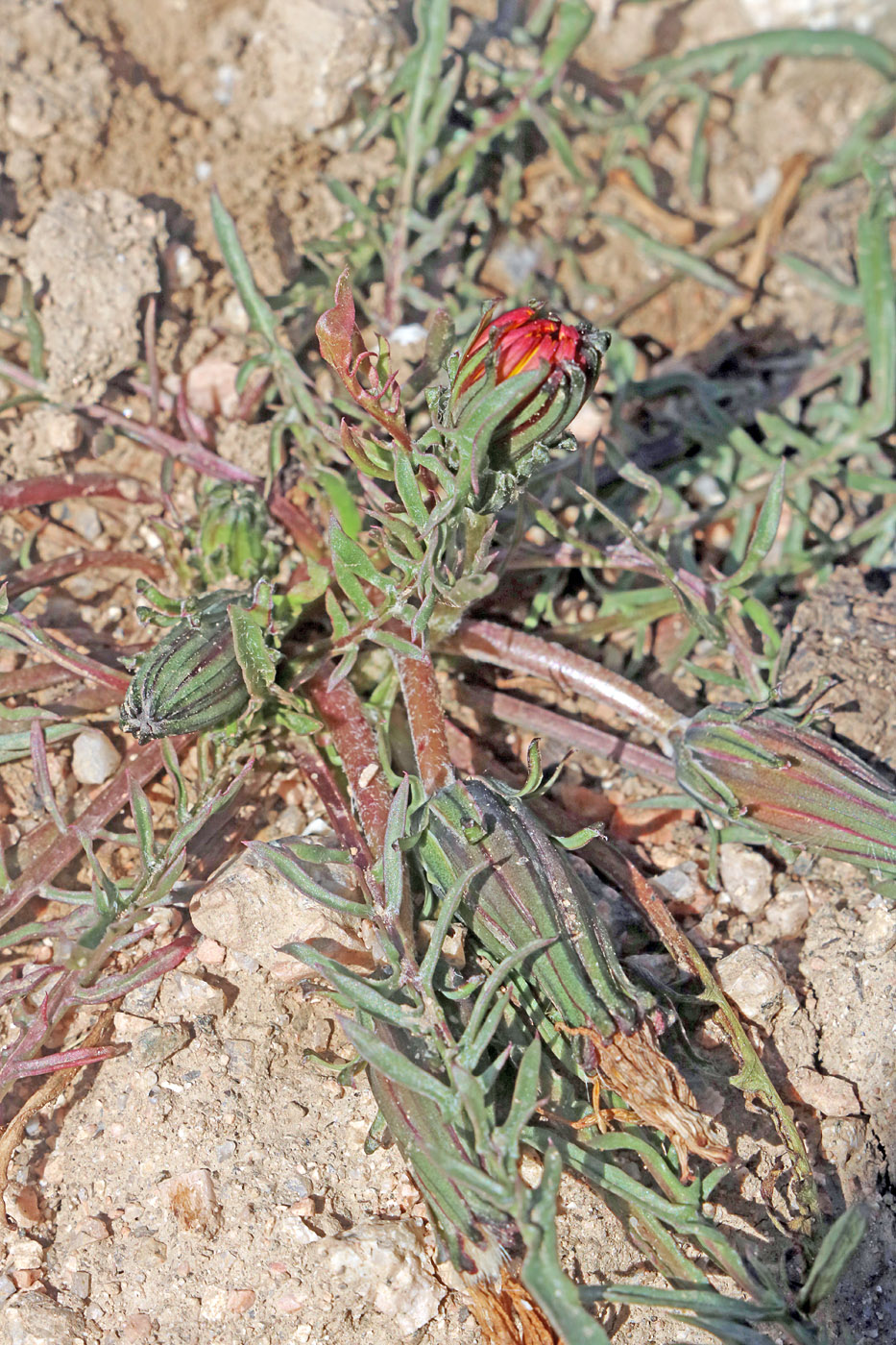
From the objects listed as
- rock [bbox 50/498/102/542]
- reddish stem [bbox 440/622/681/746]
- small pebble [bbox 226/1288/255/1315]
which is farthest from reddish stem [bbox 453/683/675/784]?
small pebble [bbox 226/1288/255/1315]

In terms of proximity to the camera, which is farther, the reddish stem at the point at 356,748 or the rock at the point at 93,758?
the rock at the point at 93,758

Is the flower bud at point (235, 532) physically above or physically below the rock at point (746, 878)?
above

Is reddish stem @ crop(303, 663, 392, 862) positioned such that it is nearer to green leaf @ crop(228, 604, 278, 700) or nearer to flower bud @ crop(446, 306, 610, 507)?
green leaf @ crop(228, 604, 278, 700)

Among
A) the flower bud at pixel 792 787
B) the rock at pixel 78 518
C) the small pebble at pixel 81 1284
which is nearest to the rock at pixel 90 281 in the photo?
the rock at pixel 78 518

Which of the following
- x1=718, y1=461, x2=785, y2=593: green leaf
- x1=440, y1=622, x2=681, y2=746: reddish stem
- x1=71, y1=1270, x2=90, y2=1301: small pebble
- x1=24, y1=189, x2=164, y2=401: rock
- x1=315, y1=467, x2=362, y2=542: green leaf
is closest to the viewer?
x1=71, y1=1270, x2=90, y2=1301: small pebble

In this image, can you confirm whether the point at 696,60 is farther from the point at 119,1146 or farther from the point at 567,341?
the point at 119,1146

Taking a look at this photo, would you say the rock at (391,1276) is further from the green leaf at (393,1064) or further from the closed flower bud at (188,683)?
the closed flower bud at (188,683)

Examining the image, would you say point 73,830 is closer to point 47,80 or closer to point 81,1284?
point 81,1284
